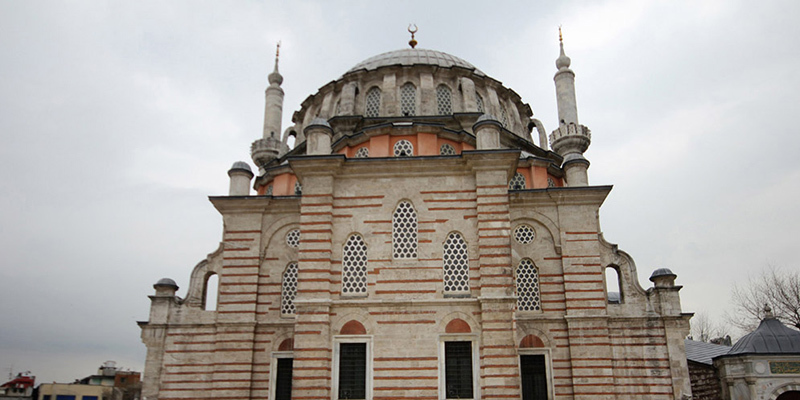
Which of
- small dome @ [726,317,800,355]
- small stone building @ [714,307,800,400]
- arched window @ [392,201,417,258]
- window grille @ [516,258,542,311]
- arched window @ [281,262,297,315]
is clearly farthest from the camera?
arched window @ [281,262,297,315]

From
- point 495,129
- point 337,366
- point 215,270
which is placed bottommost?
point 337,366

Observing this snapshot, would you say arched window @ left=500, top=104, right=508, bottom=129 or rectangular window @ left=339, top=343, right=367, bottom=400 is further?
arched window @ left=500, top=104, right=508, bottom=129

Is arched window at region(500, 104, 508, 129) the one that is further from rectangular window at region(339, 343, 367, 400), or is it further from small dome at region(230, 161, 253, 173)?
rectangular window at region(339, 343, 367, 400)

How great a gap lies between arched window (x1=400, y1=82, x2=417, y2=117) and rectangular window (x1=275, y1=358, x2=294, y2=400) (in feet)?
32.8

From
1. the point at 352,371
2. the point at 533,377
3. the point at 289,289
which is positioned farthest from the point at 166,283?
the point at 533,377

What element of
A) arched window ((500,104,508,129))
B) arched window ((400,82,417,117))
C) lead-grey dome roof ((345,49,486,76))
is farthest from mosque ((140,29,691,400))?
lead-grey dome roof ((345,49,486,76))

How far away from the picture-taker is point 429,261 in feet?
46.9

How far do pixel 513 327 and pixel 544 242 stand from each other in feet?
15.1

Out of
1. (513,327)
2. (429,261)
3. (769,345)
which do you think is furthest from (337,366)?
(769,345)

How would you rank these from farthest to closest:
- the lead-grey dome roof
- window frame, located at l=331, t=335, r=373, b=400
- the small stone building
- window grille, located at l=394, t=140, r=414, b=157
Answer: the lead-grey dome roof
window grille, located at l=394, t=140, r=414, b=157
the small stone building
window frame, located at l=331, t=335, r=373, b=400

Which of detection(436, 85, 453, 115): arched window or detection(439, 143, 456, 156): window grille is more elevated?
detection(436, 85, 453, 115): arched window

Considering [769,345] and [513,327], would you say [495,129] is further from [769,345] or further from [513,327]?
[769,345]

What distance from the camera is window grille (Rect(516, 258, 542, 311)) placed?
663 inches

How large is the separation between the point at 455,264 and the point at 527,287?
146 inches
